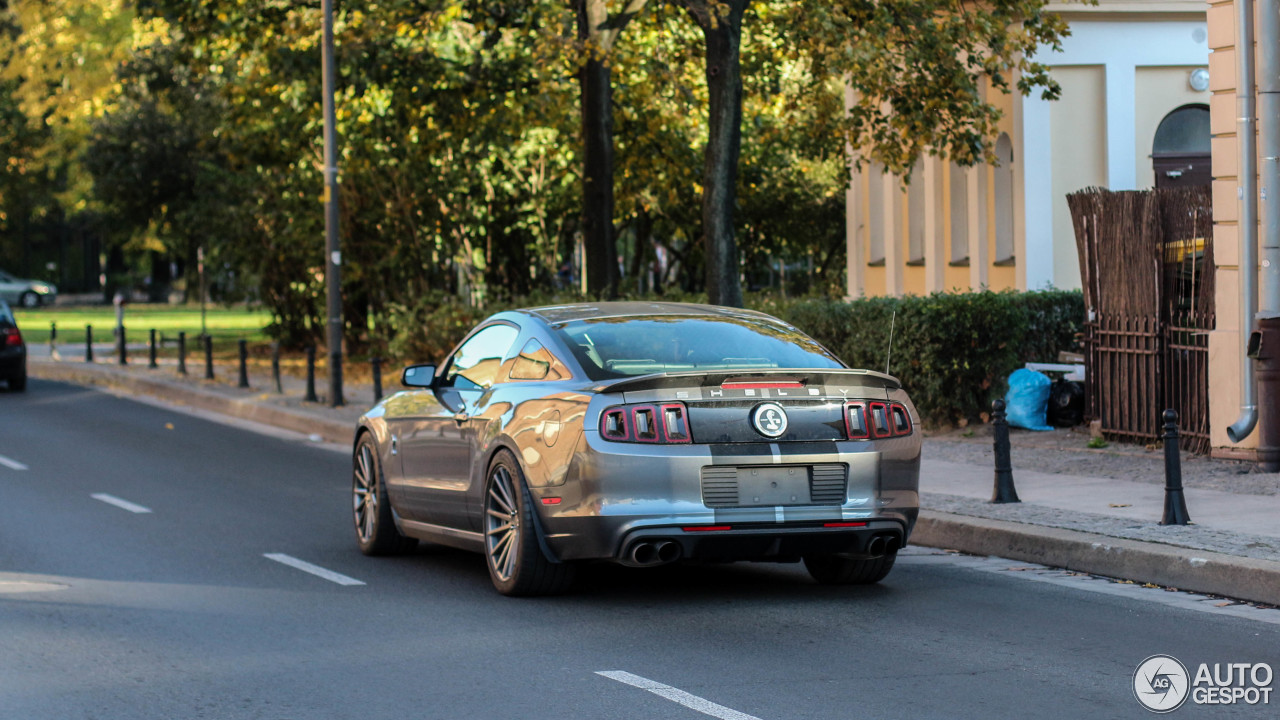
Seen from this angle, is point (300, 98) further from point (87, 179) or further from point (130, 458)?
point (87, 179)

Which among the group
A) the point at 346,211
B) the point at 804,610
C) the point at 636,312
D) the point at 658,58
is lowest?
the point at 804,610

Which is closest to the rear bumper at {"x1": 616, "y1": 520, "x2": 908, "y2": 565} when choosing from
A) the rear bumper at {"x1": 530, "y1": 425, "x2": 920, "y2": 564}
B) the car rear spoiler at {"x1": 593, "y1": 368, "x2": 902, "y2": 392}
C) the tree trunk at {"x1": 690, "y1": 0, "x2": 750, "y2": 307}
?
the rear bumper at {"x1": 530, "y1": 425, "x2": 920, "y2": 564}

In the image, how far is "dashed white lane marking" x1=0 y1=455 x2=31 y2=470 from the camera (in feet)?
53.3

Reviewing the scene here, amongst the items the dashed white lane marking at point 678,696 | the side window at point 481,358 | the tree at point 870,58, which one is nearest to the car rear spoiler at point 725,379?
the side window at point 481,358

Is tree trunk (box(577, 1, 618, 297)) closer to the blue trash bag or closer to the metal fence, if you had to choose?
the blue trash bag

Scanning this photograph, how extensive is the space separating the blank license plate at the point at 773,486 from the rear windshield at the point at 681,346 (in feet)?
1.97

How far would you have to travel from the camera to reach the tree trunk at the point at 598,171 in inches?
868

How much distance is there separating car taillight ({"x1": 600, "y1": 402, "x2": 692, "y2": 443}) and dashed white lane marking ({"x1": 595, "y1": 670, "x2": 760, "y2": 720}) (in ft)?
4.85

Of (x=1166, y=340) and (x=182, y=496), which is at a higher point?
(x=1166, y=340)

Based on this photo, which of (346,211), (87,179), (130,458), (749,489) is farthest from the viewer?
(87,179)

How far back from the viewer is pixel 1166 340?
47.2ft

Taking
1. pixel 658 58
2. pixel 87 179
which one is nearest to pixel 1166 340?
pixel 658 58

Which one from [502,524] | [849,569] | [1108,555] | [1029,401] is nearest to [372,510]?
[502,524]

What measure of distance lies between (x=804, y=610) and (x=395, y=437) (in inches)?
124
